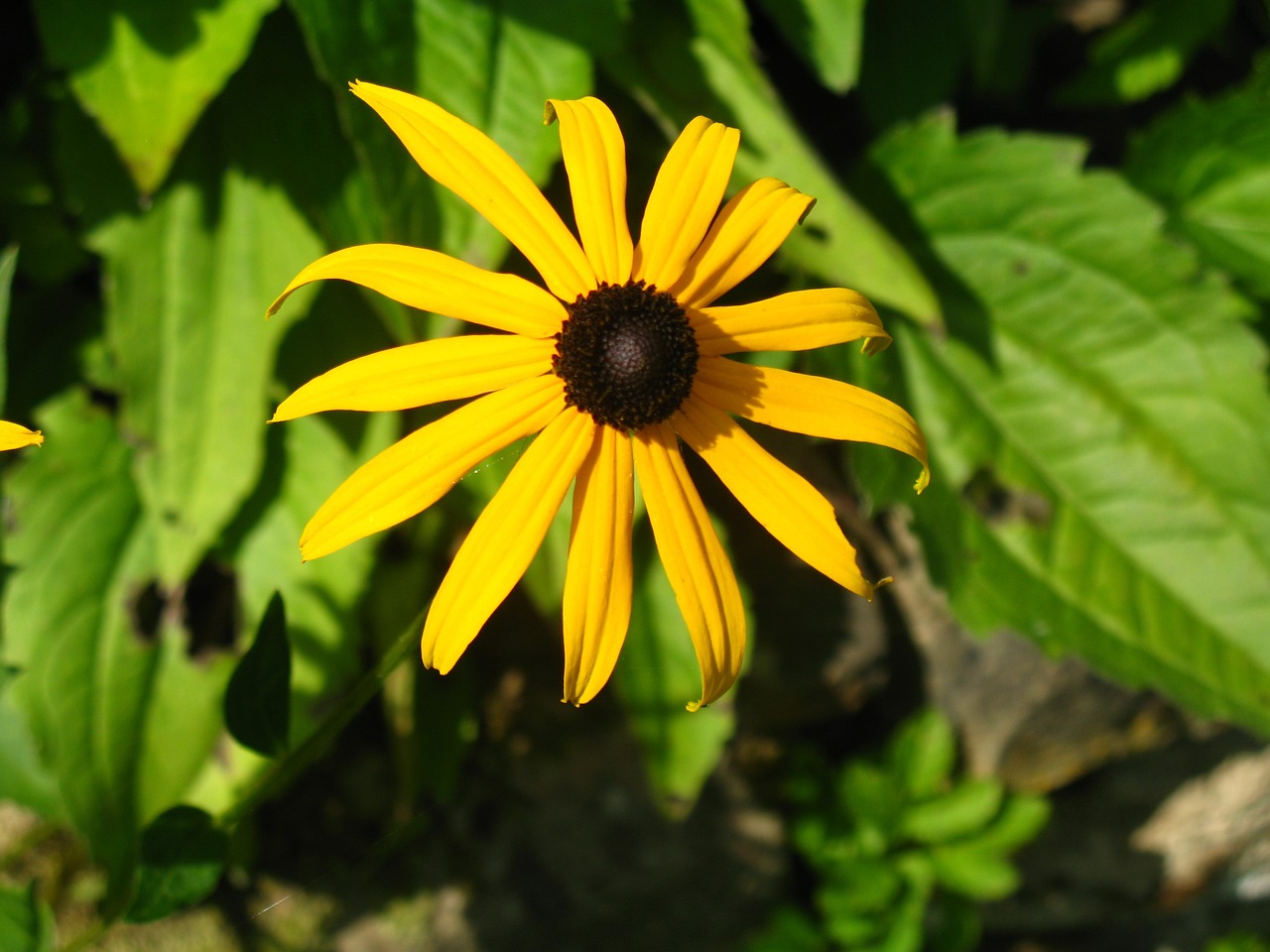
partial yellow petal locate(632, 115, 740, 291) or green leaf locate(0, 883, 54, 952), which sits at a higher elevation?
partial yellow petal locate(632, 115, 740, 291)

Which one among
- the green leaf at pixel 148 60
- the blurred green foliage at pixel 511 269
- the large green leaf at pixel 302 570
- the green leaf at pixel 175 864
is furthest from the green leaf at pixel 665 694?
the green leaf at pixel 148 60

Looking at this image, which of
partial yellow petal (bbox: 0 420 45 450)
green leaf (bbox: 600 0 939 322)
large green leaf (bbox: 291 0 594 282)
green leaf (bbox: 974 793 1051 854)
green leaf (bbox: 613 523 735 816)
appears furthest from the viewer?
green leaf (bbox: 974 793 1051 854)

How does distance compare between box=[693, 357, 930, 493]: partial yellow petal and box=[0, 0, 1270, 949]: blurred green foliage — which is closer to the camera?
box=[693, 357, 930, 493]: partial yellow petal

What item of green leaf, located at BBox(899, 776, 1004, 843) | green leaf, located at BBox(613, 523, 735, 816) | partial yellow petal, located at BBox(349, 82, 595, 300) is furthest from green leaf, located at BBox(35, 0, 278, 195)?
green leaf, located at BBox(899, 776, 1004, 843)

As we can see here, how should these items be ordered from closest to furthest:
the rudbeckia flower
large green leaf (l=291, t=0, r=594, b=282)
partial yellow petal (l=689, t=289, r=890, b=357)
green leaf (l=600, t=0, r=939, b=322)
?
1. the rudbeckia flower
2. partial yellow petal (l=689, t=289, r=890, b=357)
3. large green leaf (l=291, t=0, r=594, b=282)
4. green leaf (l=600, t=0, r=939, b=322)

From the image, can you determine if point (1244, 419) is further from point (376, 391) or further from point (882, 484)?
point (376, 391)

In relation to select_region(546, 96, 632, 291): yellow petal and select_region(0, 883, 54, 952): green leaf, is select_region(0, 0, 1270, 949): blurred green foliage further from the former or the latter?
select_region(546, 96, 632, 291): yellow petal
